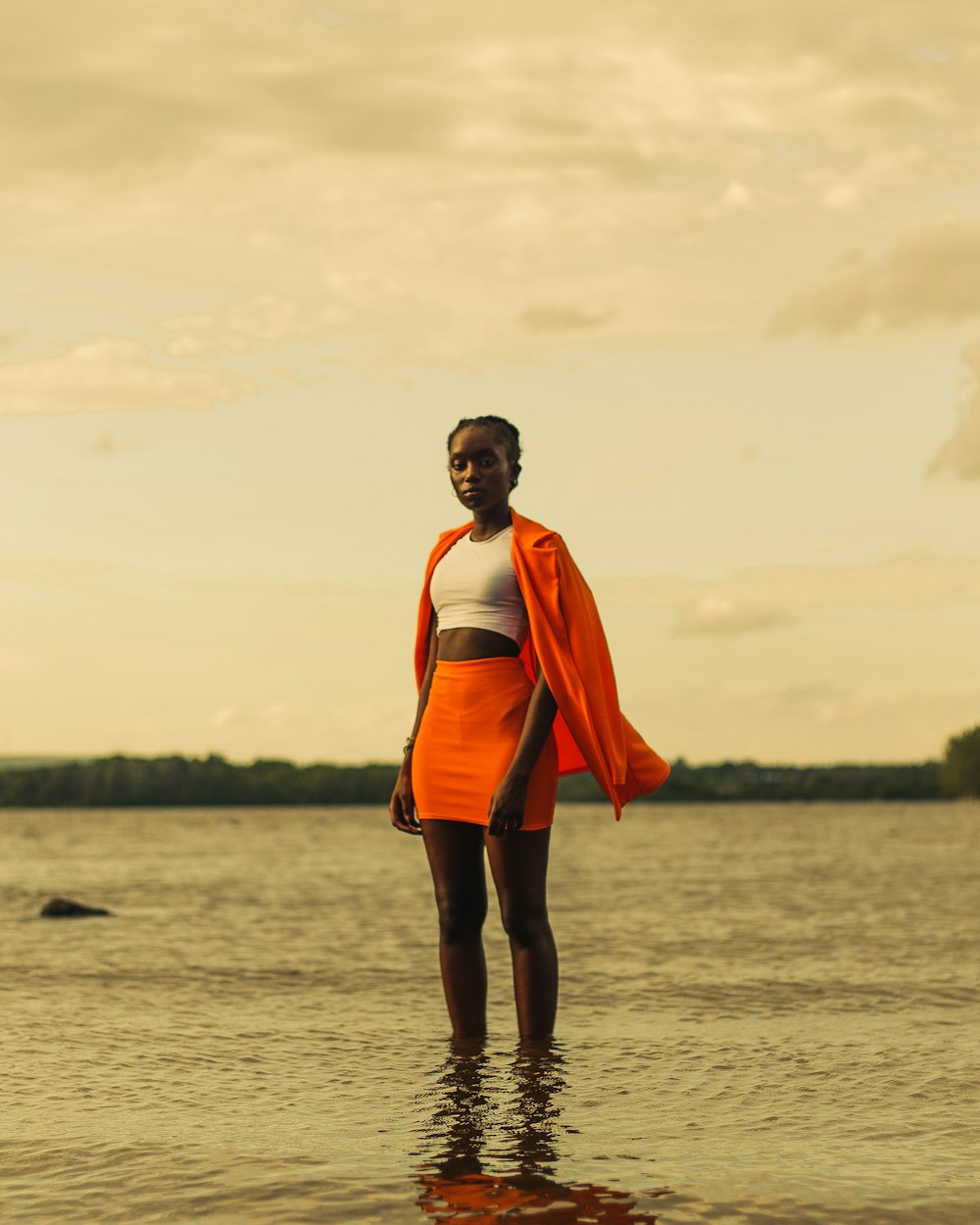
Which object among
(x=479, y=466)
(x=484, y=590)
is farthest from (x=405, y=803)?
(x=479, y=466)

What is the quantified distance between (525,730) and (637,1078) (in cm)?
134

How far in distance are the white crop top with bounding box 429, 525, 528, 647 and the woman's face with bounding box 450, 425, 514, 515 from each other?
0.50 feet

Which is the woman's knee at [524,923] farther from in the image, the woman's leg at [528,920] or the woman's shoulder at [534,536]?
the woman's shoulder at [534,536]

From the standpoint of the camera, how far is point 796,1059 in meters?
6.33

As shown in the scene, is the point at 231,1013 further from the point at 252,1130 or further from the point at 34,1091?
the point at 252,1130

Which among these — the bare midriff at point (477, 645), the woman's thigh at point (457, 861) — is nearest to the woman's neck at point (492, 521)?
the bare midriff at point (477, 645)

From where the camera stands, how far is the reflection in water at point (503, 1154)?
154 inches

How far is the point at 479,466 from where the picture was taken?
19.8 ft

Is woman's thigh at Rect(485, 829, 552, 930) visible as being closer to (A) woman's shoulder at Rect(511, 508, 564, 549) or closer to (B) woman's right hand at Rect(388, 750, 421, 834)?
(B) woman's right hand at Rect(388, 750, 421, 834)

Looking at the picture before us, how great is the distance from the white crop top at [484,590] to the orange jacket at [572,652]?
0.06 m

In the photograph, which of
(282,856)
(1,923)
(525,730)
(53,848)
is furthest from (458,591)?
(53,848)

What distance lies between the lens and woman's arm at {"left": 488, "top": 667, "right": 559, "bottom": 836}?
5.68m

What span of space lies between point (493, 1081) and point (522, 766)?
3.61 ft

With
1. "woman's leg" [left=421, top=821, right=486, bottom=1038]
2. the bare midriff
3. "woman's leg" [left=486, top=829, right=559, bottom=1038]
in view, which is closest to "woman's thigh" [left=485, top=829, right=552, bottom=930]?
"woman's leg" [left=486, top=829, right=559, bottom=1038]
